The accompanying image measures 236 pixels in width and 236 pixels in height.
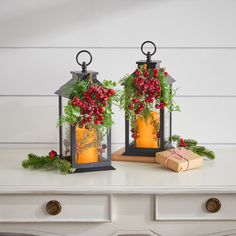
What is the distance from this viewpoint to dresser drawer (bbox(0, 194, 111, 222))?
1558 mm

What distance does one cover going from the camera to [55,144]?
6.89ft

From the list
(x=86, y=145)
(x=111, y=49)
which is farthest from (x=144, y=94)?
(x=111, y=49)

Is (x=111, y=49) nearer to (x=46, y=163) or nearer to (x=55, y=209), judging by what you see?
(x=46, y=163)

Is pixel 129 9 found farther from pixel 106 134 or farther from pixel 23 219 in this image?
pixel 23 219

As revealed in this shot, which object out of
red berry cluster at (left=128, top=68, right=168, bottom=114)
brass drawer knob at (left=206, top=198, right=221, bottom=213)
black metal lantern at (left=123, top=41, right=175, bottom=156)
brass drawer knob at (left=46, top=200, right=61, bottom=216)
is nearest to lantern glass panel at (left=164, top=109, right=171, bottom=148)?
black metal lantern at (left=123, top=41, right=175, bottom=156)

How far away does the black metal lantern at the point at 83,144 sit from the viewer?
1.68 metres

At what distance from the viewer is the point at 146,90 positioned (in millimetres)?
1724

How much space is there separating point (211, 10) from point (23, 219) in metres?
1.04

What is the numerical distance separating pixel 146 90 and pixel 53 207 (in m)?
0.47

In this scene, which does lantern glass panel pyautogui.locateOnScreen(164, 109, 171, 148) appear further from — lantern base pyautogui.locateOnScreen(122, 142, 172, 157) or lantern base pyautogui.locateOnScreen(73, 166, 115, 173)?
lantern base pyautogui.locateOnScreen(73, 166, 115, 173)

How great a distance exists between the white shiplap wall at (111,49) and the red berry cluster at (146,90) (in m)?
0.33

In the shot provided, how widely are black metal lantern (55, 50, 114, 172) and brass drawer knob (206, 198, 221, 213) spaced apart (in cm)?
33

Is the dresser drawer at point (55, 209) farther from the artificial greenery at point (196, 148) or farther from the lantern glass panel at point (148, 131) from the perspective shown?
the artificial greenery at point (196, 148)

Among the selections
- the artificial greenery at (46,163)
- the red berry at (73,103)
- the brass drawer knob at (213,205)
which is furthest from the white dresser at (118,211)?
the red berry at (73,103)
